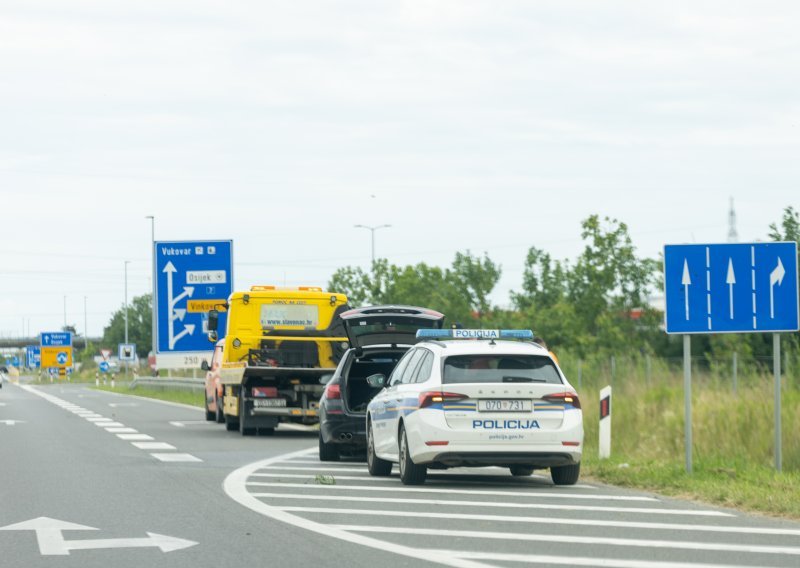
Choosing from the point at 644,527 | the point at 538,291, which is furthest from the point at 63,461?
the point at 538,291

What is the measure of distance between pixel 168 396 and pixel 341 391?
1292 inches

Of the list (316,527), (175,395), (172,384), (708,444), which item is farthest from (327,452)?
(172,384)

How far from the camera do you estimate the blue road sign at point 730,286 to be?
16.3 metres

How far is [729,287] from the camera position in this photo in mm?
16438

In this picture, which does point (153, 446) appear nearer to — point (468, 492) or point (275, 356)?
point (275, 356)

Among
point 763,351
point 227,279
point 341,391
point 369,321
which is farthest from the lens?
point 763,351

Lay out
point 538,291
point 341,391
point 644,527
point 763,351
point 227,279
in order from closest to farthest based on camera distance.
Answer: point 644,527, point 341,391, point 227,279, point 763,351, point 538,291

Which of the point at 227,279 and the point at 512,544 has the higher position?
the point at 227,279

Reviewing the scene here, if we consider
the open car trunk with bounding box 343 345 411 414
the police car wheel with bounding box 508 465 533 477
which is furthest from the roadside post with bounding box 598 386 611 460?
the open car trunk with bounding box 343 345 411 414

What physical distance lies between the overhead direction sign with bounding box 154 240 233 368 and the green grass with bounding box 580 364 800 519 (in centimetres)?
1469

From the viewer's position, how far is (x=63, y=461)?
1981 centimetres

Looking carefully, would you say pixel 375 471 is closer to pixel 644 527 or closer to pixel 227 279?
pixel 644 527

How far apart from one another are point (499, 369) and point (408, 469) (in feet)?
4.46

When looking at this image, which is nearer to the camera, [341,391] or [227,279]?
[341,391]
